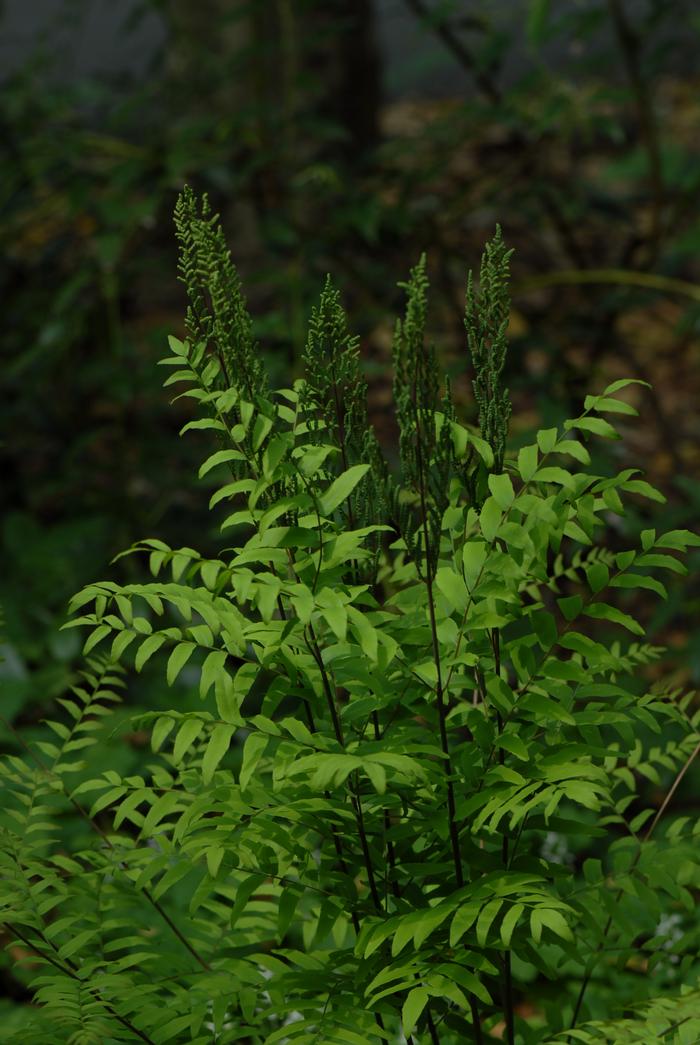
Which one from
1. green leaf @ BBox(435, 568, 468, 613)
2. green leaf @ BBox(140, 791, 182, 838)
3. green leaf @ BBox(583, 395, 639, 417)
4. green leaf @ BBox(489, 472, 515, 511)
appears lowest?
green leaf @ BBox(140, 791, 182, 838)

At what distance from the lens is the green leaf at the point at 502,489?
40.0 inches

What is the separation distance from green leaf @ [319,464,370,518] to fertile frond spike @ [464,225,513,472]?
134mm

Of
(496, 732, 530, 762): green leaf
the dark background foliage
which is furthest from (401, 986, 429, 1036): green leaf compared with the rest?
the dark background foliage

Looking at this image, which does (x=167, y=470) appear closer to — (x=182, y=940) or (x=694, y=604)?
(x=694, y=604)

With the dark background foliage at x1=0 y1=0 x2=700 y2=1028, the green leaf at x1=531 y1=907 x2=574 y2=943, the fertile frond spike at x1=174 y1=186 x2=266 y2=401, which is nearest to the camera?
the green leaf at x1=531 y1=907 x2=574 y2=943

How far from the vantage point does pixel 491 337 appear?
3.41 feet

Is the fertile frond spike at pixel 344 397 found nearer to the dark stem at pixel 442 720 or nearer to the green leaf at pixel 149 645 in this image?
the dark stem at pixel 442 720

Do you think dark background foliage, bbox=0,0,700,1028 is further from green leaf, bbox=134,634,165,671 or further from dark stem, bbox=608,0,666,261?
green leaf, bbox=134,634,165,671

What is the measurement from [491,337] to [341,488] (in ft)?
→ 0.63

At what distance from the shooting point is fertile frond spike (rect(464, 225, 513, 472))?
3.32 ft

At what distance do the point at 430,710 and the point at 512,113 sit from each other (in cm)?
210

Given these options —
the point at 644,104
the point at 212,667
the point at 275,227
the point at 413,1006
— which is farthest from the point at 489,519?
the point at 644,104

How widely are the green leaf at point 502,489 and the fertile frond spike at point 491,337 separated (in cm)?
5

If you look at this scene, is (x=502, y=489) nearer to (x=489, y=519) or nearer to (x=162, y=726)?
(x=489, y=519)
